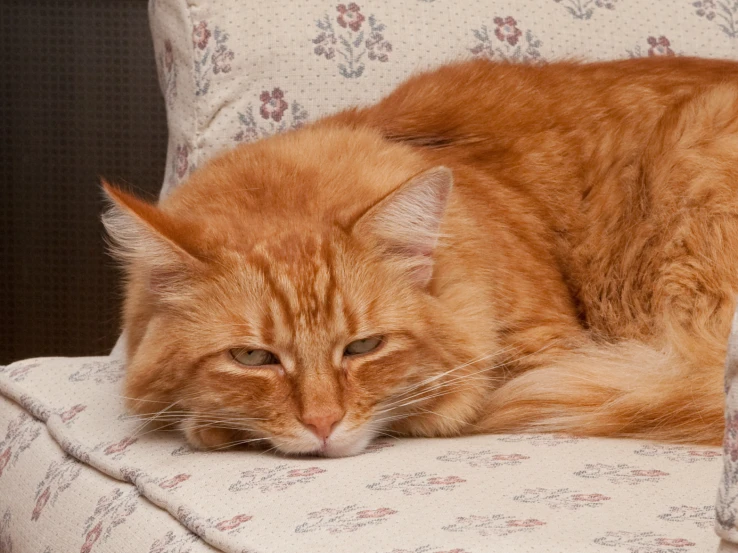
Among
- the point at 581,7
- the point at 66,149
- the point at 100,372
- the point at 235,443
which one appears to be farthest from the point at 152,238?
the point at 66,149

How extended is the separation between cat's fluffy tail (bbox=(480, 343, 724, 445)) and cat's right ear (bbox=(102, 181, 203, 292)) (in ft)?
1.68

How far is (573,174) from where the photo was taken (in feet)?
6.37

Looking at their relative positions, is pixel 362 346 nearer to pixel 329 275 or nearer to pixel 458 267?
pixel 329 275

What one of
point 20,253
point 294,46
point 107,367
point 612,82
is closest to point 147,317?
point 107,367

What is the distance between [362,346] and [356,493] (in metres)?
0.31

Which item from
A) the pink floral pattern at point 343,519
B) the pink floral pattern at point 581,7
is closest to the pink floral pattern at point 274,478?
→ the pink floral pattern at point 343,519

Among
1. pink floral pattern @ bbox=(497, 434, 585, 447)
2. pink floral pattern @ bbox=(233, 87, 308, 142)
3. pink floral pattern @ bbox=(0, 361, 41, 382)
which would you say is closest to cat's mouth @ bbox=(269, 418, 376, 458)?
pink floral pattern @ bbox=(497, 434, 585, 447)

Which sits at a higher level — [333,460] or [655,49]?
[655,49]

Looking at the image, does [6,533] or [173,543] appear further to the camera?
[6,533]

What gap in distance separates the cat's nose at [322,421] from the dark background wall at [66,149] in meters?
1.55

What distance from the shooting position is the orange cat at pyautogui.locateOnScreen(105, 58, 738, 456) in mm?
1399

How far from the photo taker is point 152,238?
1378mm

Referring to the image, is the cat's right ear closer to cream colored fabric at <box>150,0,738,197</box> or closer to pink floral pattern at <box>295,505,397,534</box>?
pink floral pattern at <box>295,505,397,534</box>

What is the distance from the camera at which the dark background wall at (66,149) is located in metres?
2.80
